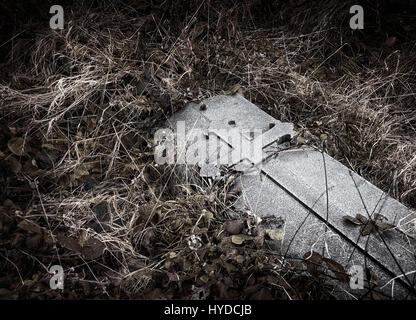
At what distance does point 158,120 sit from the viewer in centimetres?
269

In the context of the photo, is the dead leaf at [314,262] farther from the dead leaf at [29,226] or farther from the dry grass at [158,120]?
the dead leaf at [29,226]

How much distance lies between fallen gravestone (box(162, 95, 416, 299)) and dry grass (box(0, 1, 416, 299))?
0.58ft

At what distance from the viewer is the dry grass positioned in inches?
71.0

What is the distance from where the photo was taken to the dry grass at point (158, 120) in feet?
5.91

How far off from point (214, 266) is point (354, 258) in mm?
758

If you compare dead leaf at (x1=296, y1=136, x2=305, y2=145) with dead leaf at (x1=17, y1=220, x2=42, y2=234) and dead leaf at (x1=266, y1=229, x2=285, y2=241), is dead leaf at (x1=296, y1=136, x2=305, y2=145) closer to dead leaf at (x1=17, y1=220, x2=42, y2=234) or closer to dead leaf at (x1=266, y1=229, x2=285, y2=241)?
dead leaf at (x1=266, y1=229, x2=285, y2=241)

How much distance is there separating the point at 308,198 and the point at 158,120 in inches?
54.6

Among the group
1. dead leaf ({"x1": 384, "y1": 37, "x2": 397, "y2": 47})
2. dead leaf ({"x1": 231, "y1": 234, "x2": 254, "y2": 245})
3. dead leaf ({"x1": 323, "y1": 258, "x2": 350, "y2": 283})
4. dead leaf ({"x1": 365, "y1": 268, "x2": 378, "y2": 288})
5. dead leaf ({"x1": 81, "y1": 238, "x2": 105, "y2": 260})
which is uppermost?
dead leaf ({"x1": 384, "y1": 37, "x2": 397, "y2": 47})

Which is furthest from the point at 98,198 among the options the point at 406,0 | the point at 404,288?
the point at 406,0

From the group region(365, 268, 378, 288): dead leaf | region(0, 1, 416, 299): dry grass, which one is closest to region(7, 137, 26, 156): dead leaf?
region(0, 1, 416, 299): dry grass

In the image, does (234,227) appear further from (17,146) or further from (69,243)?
(17,146)

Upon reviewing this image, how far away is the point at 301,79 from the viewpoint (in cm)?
312

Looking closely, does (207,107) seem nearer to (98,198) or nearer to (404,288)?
(98,198)

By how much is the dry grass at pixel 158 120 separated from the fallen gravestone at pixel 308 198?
177 mm
